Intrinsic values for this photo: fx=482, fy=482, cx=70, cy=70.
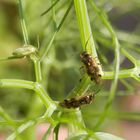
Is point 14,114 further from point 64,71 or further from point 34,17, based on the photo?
point 34,17

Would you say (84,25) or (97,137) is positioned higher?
(84,25)

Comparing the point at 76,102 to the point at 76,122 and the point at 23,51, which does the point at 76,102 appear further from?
the point at 23,51

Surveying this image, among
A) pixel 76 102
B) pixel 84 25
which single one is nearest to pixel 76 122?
pixel 76 102

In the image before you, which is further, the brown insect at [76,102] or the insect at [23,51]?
the insect at [23,51]

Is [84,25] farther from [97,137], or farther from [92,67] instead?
[97,137]

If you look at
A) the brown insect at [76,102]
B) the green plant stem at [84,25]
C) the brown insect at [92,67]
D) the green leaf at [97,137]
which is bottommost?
the green leaf at [97,137]

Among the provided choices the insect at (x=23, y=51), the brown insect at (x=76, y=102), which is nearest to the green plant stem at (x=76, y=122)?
the brown insect at (x=76, y=102)

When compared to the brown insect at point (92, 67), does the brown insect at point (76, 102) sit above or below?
below

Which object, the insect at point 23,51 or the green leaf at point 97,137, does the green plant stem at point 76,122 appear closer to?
the green leaf at point 97,137

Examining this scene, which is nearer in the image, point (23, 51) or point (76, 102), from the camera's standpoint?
point (76, 102)
